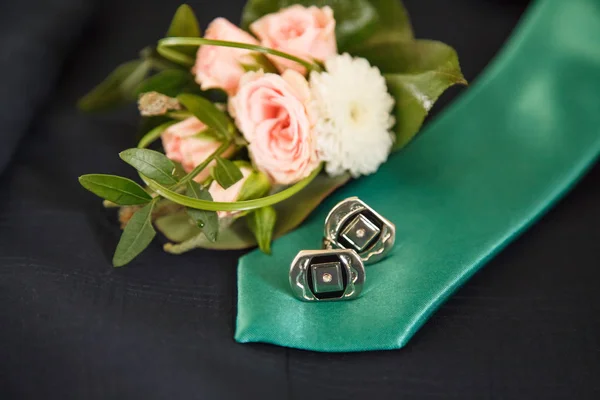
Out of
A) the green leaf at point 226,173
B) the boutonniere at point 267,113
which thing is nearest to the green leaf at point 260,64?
the boutonniere at point 267,113

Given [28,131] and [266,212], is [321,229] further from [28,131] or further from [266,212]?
[28,131]

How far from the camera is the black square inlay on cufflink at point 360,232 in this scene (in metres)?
0.59

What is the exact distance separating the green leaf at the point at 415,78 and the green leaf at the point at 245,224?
0.30 ft

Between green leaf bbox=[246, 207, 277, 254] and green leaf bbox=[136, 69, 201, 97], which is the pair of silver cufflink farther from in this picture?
green leaf bbox=[136, 69, 201, 97]

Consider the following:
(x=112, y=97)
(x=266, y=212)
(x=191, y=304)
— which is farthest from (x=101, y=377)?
(x=112, y=97)

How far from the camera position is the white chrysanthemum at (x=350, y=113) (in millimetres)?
590

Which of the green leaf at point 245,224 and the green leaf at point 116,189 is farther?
the green leaf at point 245,224

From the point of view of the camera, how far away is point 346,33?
2.20 ft

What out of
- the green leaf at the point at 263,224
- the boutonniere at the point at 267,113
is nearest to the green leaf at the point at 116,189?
the boutonniere at the point at 267,113

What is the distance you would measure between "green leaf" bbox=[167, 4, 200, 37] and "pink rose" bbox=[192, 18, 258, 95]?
0.04 meters

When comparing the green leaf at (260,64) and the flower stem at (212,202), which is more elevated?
the green leaf at (260,64)

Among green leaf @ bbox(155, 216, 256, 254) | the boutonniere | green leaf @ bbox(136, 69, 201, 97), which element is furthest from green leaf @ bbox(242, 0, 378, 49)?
green leaf @ bbox(155, 216, 256, 254)

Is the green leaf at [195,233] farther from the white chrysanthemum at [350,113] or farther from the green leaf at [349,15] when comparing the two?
the green leaf at [349,15]

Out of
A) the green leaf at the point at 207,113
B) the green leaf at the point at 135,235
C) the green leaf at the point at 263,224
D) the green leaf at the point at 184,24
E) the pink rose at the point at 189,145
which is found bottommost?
the green leaf at the point at 263,224
